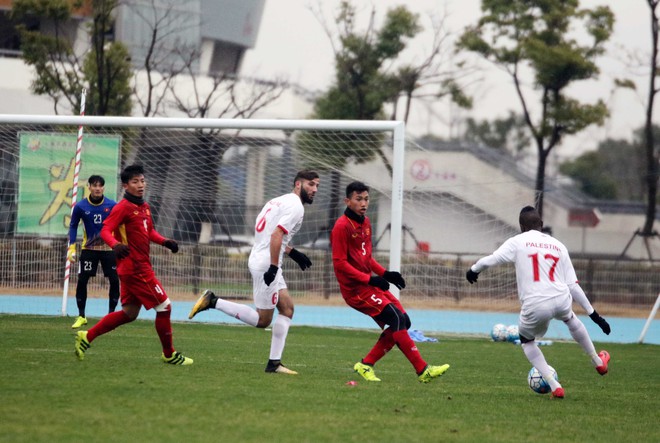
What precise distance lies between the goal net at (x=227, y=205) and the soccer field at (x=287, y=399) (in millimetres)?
5194

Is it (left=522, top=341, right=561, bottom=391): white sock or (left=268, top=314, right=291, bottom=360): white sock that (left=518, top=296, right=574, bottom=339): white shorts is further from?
(left=268, top=314, right=291, bottom=360): white sock

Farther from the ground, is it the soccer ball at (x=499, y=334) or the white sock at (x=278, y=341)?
the white sock at (x=278, y=341)

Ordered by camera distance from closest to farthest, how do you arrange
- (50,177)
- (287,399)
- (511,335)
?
1. (287,399)
2. (511,335)
3. (50,177)

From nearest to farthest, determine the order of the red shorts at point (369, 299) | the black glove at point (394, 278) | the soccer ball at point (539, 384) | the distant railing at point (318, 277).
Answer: the soccer ball at point (539, 384) < the red shorts at point (369, 299) < the black glove at point (394, 278) < the distant railing at point (318, 277)

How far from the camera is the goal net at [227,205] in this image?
18219mm

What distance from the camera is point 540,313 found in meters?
8.78

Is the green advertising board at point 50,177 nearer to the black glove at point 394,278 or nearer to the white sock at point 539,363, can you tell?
the black glove at point 394,278

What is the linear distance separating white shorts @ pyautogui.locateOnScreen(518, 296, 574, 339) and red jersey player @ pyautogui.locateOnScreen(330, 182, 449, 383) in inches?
37.8

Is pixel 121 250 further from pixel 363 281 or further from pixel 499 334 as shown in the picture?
pixel 499 334

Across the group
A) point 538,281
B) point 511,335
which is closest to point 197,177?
point 511,335

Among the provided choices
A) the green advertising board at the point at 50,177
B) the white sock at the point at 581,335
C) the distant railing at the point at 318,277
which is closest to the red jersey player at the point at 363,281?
the white sock at the point at 581,335

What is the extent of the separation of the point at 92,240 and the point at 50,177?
4.11 metres

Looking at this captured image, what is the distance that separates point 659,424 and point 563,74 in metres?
22.1

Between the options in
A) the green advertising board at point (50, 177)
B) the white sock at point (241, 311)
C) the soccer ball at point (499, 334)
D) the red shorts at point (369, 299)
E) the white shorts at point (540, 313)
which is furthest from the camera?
the green advertising board at point (50, 177)
